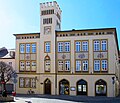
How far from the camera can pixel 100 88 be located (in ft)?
144

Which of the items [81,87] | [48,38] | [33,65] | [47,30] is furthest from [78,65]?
[47,30]

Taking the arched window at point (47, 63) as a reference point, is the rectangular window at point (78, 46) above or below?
above

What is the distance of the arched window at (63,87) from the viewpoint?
46250 mm

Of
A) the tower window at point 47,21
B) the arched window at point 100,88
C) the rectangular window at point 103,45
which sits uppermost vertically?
the tower window at point 47,21

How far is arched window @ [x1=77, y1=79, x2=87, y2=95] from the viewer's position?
44938mm

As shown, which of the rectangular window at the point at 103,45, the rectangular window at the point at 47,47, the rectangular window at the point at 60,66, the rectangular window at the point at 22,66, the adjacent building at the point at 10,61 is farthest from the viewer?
the adjacent building at the point at 10,61

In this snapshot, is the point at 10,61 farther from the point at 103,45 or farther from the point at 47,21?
the point at 103,45

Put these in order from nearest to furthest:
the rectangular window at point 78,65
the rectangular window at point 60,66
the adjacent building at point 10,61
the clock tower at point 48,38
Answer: the rectangular window at point 78,65 < the rectangular window at point 60,66 < the clock tower at point 48,38 < the adjacent building at point 10,61

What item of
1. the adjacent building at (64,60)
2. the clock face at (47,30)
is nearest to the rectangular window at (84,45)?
the adjacent building at (64,60)

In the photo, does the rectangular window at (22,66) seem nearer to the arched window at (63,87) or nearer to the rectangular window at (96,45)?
the arched window at (63,87)

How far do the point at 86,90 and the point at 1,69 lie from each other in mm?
15976

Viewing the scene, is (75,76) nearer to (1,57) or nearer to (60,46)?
(60,46)

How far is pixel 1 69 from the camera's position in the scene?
43.0m

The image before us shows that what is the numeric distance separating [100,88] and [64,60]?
8.68 meters
